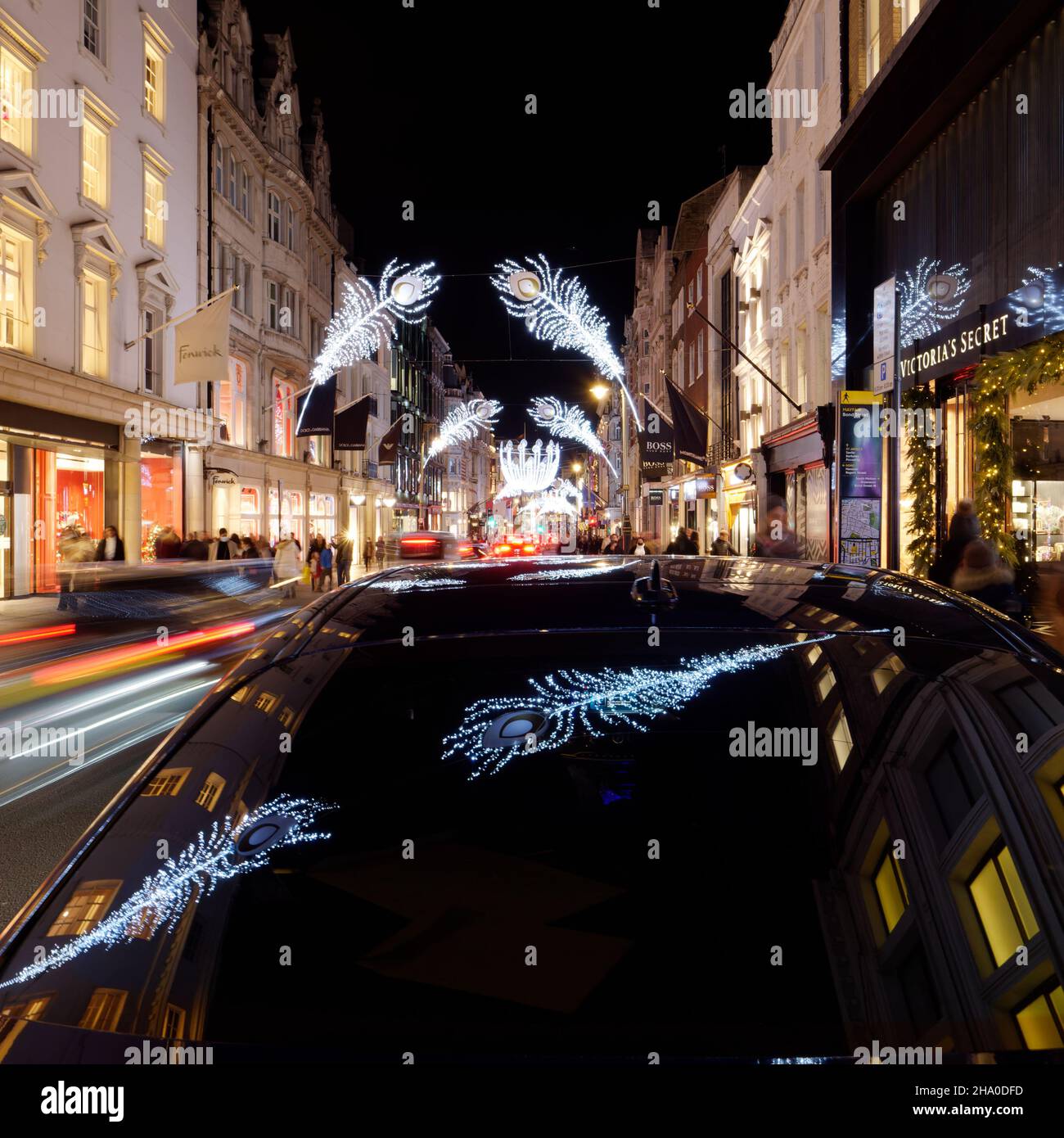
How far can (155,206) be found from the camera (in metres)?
30.2

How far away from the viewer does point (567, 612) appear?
2273mm

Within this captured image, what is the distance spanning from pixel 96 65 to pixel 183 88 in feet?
21.5

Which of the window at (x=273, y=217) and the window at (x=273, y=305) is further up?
the window at (x=273, y=217)

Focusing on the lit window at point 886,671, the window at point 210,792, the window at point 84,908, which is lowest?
the window at point 84,908

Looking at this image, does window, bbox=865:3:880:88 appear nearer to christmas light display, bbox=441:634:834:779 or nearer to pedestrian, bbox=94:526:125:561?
christmas light display, bbox=441:634:834:779

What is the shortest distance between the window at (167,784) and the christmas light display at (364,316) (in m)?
30.3

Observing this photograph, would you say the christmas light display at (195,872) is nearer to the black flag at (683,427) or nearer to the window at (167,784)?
the window at (167,784)

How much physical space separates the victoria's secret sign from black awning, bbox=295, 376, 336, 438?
2260 centimetres

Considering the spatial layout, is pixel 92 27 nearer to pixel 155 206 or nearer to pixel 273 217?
pixel 155 206

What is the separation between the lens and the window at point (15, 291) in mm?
22234

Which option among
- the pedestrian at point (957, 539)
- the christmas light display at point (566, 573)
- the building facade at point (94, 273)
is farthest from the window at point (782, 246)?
the christmas light display at point (566, 573)

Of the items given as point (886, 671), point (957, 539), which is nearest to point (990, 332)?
Result: point (957, 539)

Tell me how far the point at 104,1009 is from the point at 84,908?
244 millimetres
